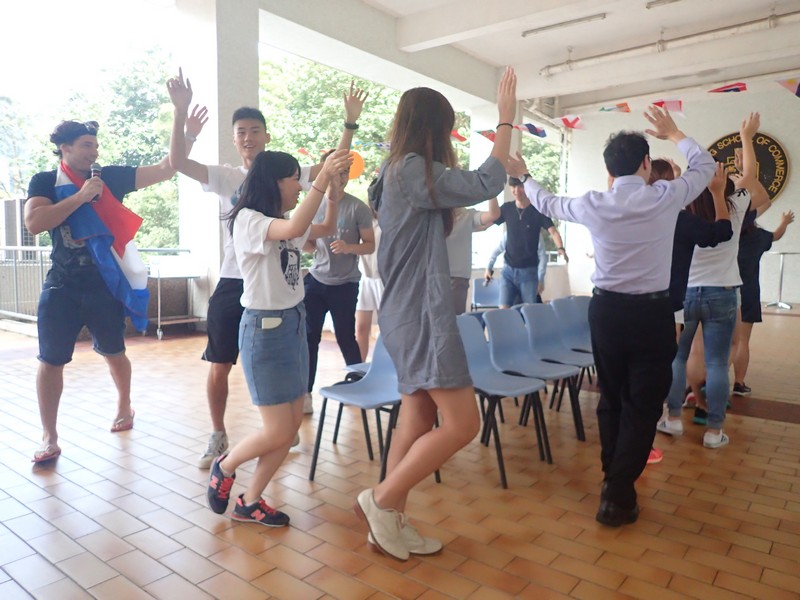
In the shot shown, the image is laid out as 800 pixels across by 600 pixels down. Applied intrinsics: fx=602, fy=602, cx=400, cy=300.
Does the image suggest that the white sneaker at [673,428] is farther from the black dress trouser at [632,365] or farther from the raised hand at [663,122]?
the raised hand at [663,122]

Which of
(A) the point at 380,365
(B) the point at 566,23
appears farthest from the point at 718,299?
(B) the point at 566,23

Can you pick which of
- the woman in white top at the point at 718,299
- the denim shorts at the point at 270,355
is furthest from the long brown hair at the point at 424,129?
the woman in white top at the point at 718,299

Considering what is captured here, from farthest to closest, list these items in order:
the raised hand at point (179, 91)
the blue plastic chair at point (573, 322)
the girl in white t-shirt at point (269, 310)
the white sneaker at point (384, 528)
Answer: the blue plastic chair at point (573, 322), the raised hand at point (179, 91), the girl in white t-shirt at point (269, 310), the white sneaker at point (384, 528)

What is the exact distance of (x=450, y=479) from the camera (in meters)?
2.84

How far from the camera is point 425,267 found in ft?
6.32

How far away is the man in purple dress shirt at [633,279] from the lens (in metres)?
2.30

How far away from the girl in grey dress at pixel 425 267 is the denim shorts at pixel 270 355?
40 cm

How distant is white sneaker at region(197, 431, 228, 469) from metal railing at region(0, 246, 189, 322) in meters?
4.73

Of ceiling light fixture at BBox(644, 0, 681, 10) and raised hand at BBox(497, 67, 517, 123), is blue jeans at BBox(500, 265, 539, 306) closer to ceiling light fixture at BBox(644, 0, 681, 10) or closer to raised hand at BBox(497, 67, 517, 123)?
raised hand at BBox(497, 67, 517, 123)

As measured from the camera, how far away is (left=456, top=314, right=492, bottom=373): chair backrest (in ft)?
10.9

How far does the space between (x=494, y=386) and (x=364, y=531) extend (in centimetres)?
100

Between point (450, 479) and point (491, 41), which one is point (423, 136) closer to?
point (450, 479)

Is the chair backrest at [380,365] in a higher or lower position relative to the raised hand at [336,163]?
lower

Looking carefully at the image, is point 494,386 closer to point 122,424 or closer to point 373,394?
point 373,394
